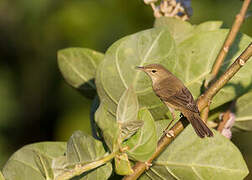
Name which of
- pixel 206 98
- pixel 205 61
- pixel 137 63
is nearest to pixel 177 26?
pixel 205 61

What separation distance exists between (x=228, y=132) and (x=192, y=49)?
361 mm

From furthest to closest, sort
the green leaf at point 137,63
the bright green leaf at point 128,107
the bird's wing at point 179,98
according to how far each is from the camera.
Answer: the bird's wing at point 179,98
the green leaf at point 137,63
the bright green leaf at point 128,107

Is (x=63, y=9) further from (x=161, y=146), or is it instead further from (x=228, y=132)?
(x=161, y=146)

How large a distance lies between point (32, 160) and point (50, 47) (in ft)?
12.3

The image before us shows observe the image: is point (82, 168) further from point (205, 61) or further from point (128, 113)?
point (205, 61)

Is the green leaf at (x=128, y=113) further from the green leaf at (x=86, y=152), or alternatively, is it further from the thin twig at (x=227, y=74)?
the thin twig at (x=227, y=74)

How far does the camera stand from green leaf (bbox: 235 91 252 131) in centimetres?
184

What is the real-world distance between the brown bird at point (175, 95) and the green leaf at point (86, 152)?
0.33 m

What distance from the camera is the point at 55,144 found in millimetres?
1699

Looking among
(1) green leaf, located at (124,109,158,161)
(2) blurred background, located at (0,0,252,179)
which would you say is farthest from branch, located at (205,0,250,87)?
(2) blurred background, located at (0,0,252,179)

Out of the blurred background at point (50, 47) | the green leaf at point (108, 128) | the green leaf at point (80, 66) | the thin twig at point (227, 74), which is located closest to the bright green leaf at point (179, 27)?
the green leaf at point (80, 66)

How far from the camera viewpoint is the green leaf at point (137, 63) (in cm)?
169

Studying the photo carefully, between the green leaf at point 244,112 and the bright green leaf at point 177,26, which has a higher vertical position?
the bright green leaf at point 177,26

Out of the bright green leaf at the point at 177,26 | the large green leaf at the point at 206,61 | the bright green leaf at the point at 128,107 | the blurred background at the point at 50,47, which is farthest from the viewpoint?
the blurred background at the point at 50,47
